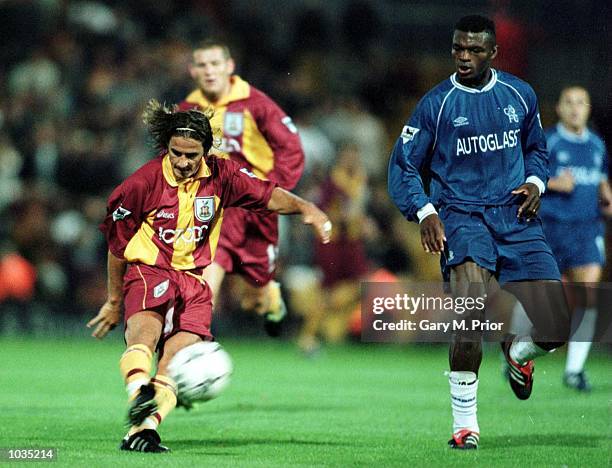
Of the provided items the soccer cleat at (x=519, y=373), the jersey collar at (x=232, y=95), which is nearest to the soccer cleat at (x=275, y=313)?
the jersey collar at (x=232, y=95)

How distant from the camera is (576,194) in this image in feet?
38.9

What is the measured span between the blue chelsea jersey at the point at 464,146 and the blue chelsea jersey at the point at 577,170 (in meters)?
4.09

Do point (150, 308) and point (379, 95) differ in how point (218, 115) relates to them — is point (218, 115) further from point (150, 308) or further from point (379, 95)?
point (379, 95)

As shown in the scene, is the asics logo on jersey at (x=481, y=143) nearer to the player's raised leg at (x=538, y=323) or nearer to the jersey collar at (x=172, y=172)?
the player's raised leg at (x=538, y=323)

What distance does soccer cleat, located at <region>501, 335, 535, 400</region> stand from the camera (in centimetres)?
824

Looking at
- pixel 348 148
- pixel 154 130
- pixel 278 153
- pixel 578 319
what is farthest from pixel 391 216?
pixel 154 130

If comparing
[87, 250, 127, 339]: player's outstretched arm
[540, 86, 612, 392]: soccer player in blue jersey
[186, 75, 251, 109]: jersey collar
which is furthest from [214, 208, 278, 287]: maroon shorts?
[87, 250, 127, 339]: player's outstretched arm

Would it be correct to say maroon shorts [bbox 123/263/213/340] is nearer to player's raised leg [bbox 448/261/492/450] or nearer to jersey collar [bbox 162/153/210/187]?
jersey collar [bbox 162/153/210/187]

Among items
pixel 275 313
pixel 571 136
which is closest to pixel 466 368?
pixel 275 313

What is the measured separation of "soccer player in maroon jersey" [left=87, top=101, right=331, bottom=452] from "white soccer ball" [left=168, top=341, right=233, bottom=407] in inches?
4.9

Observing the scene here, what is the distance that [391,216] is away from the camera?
17.6 metres

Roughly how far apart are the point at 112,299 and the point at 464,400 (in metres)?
2.13

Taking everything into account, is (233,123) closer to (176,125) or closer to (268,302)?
(268,302)

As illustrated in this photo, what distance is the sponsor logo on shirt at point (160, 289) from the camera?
7488 mm
